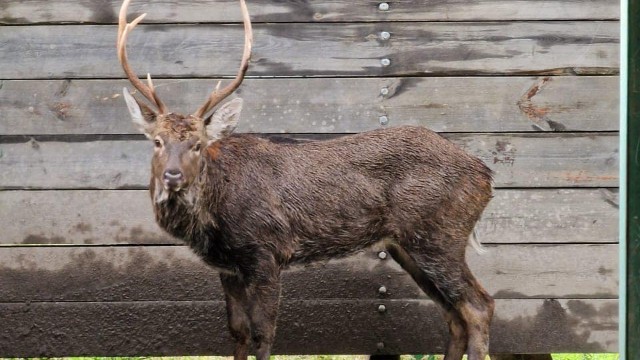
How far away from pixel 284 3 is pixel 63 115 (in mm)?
1526

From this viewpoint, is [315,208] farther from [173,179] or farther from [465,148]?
[465,148]

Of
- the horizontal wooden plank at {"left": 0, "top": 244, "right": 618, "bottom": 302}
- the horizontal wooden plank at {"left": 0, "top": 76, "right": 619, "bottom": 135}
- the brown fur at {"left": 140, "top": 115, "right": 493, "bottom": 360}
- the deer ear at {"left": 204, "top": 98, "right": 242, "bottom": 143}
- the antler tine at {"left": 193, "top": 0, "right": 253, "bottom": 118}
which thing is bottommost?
the horizontal wooden plank at {"left": 0, "top": 244, "right": 618, "bottom": 302}

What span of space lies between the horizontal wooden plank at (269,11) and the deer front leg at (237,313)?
1.62m

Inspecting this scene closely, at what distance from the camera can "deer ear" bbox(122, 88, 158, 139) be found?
5133mm

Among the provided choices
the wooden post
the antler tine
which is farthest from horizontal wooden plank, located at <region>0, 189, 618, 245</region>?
the wooden post

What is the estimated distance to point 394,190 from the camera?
549cm

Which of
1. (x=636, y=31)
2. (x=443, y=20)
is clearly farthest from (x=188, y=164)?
(x=636, y=31)

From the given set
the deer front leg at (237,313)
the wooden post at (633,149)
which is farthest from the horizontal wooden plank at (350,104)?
the wooden post at (633,149)

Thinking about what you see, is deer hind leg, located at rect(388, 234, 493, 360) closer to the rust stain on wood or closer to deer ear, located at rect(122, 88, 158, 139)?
the rust stain on wood

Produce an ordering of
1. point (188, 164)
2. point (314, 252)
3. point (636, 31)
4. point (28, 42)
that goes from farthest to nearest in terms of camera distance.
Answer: point (28, 42) < point (314, 252) < point (188, 164) < point (636, 31)

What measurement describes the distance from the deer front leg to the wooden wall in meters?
0.58

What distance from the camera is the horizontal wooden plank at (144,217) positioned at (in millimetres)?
5988

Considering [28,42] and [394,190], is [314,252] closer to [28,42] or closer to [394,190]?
[394,190]

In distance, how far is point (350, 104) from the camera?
19.5ft
